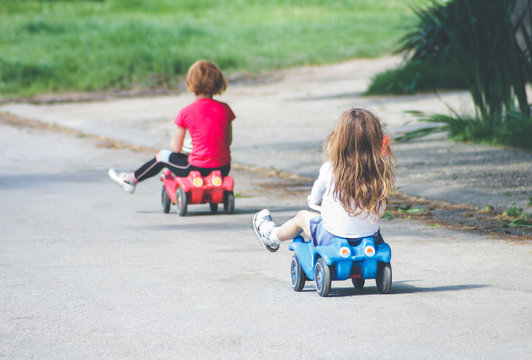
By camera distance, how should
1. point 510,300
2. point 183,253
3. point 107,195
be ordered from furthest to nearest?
1. point 107,195
2. point 183,253
3. point 510,300

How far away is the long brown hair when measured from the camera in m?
5.10

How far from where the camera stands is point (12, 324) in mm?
4668

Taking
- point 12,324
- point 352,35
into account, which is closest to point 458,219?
point 12,324

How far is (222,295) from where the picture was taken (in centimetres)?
525

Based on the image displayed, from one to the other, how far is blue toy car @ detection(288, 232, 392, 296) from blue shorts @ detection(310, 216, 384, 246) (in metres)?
0.02

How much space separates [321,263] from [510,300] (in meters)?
1.07

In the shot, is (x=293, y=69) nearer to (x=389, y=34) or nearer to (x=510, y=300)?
(x=389, y=34)

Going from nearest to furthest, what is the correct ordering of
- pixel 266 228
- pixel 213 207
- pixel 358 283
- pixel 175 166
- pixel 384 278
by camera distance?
pixel 384 278 → pixel 358 283 → pixel 266 228 → pixel 175 166 → pixel 213 207

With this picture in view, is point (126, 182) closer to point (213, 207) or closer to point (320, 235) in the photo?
point (213, 207)

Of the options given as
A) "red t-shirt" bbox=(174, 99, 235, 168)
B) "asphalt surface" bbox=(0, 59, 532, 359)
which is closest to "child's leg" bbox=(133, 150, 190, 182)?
"red t-shirt" bbox=(174, 99, 235, 168)

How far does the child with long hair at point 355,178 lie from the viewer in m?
5.10

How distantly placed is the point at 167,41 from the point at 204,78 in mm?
24815

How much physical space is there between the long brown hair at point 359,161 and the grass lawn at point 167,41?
14.0 m

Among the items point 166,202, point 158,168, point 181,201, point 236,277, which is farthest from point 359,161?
point 158,168
